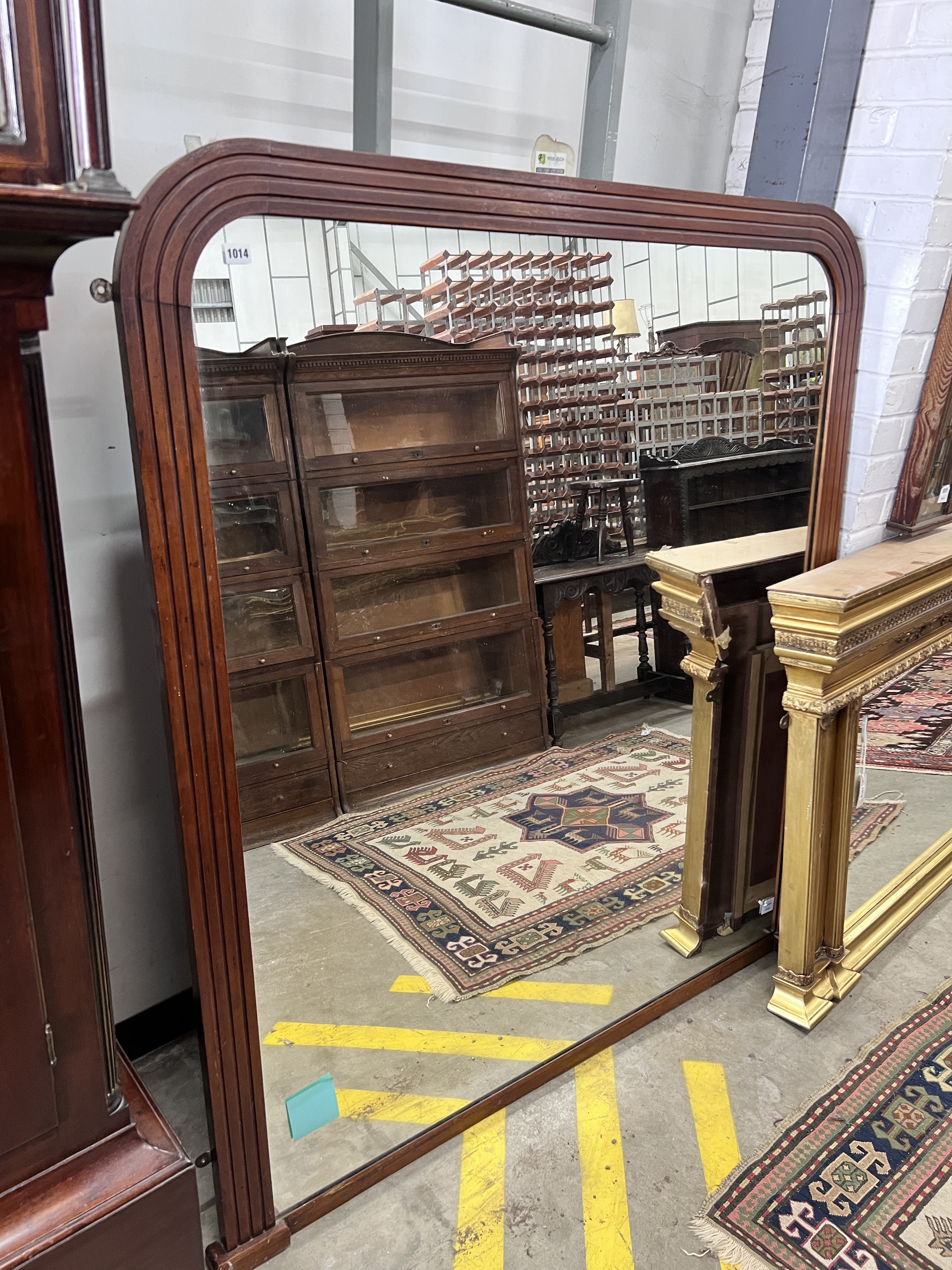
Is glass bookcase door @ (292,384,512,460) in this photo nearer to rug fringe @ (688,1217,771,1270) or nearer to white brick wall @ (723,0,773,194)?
white brick wall @ (723,0,773,194)

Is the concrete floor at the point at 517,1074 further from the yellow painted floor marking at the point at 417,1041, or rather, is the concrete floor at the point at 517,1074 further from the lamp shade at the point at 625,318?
the lamp shade at the point at 625,318

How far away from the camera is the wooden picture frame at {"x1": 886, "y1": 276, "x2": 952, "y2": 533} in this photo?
5.78 ft

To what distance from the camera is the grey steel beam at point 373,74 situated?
121 centimetres

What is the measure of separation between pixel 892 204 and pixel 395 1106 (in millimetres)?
1910

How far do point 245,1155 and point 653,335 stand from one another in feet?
4.90

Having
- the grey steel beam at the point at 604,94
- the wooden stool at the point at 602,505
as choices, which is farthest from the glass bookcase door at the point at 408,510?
the grey steel beam at the point at 604,94

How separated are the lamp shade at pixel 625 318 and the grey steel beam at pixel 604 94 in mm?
226

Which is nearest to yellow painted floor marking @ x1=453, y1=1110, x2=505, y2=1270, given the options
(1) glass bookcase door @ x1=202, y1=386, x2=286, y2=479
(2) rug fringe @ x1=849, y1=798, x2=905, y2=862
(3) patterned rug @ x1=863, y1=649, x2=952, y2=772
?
(2) rug fringe @ x1=849, y1=798, x2=905, y2=862

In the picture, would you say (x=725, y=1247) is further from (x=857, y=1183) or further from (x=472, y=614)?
(x=472, y=614)

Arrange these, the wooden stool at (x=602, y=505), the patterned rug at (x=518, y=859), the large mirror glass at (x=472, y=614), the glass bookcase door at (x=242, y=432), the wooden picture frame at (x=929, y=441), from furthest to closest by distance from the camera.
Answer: the wooden picture frame at (x=929, y=441) → the wooden stool at (x=602, y=505) → the patterned rug at (x=518, y=859) → the large mirror glass at (x=472, y=614) → the glass bookcase door at (x=242, y=432)

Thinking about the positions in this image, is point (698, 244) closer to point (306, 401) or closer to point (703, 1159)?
point (306, 401)

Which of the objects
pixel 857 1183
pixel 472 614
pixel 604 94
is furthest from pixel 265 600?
pixel 857 1183

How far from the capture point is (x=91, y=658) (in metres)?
1.38

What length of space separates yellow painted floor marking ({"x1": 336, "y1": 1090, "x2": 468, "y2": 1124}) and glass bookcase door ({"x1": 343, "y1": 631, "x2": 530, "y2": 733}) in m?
0.62
